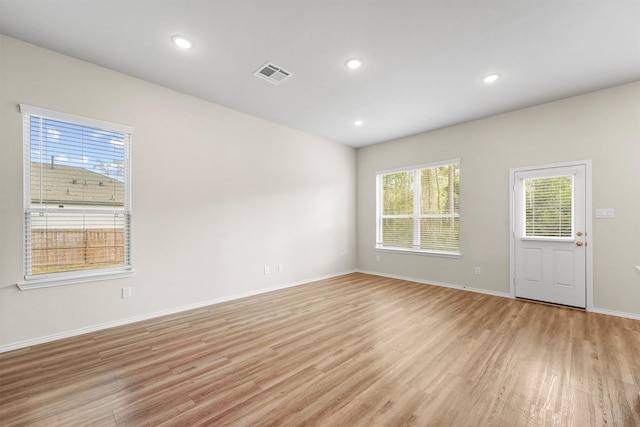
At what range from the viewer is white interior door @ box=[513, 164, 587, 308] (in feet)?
12.0

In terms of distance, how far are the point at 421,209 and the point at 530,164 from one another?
1.89m

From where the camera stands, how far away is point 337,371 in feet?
7.07

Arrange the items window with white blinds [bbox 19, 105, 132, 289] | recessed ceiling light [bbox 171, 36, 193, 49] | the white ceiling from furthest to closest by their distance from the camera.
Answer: window with white blinds [bbox 19, 105, 132, 289] < recessed ceiling light [bbox 171, 36, 193, 49] < the white ceiling

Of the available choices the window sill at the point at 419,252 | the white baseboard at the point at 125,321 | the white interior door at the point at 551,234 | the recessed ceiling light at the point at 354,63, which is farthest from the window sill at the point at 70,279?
the white interior door at the point at 551,234

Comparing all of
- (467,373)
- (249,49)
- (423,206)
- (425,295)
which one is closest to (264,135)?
(249,49)

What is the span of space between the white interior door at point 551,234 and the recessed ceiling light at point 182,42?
15.8 feet

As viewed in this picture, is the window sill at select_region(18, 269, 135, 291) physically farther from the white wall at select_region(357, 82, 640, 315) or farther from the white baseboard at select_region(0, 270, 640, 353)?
the white wall at select_region(357, 82, 640, 315)

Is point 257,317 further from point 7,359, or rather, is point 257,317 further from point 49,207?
point 49,207

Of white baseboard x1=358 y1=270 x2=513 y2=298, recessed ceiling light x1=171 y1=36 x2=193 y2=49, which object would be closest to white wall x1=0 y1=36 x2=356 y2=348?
recessed ceiling light x1=171 y1=36 x2=193 y2=49

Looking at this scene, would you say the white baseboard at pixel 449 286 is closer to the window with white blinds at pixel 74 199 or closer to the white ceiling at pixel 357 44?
the white ceiling at pixel 357 44

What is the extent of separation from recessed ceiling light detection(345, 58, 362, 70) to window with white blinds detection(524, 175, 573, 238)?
128 inches

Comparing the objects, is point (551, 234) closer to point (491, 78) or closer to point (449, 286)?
point (449, 286)

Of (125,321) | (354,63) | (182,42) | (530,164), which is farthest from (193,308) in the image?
(530,164)

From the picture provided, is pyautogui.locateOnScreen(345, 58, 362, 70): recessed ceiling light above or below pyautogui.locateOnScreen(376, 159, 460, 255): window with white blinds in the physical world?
above
